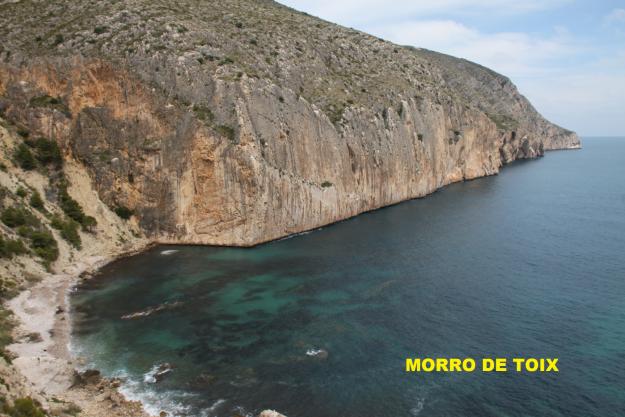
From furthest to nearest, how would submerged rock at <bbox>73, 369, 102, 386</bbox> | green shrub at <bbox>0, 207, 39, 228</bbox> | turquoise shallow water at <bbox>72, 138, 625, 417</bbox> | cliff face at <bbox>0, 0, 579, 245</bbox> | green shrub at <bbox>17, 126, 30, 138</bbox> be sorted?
1. cliff face at <bbox>0, 0, 579, 245</bbox>
2. green shrub at <bbox>17, 126, 30, 138</bbox>
3. green shrub at <bbox>0, 207, 39, 228</bbox>
4. submerged rock at <bbox>73, 369, 102, 386</bbox>
5. turquoise shallow water at <bbox>72, 138, 625, 417</bbox>

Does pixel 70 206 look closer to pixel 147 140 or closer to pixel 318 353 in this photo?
pixel 147 140

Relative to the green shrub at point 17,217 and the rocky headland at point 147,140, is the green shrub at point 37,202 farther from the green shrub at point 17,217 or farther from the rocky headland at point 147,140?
the green shrub at point 17,217

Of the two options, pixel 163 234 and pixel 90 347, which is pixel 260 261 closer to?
pixel 163 234

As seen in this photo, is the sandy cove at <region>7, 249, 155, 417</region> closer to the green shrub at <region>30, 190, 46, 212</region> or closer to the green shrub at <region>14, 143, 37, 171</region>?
the green shrub at <region>30, 190, 46, 212</region>

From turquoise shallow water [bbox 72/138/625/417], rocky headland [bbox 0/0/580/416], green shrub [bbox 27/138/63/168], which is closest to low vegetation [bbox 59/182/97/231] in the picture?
rocky headland [bbox 0/0/580/416]

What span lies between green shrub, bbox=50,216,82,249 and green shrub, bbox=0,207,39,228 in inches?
112

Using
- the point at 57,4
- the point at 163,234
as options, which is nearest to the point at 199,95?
the point at 163,234

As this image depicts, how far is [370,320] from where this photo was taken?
45.7m

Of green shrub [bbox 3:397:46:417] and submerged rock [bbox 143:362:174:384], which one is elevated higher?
green shrub [bbox 3:397:46:417]

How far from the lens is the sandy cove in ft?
107

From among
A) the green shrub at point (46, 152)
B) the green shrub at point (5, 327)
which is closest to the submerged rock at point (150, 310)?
the green shrub at point (5, 327)

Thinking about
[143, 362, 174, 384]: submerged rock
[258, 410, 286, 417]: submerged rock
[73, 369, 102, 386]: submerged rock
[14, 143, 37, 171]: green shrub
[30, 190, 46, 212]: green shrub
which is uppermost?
[14, 143, 37, 171]: green shrub

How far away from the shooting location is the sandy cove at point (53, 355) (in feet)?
107

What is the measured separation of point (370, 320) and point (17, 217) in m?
41.7
